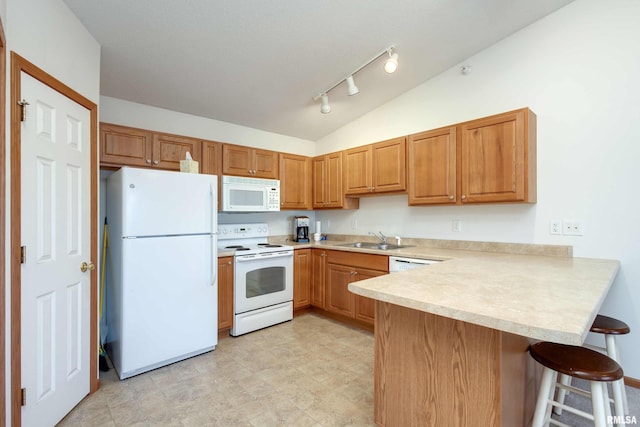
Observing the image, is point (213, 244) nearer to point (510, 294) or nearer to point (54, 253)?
point (54, 253)

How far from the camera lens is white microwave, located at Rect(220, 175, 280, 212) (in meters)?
3.18

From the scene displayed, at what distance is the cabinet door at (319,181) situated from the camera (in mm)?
3963

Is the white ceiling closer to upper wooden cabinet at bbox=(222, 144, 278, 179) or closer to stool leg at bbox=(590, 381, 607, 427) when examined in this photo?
upper wooden cabinet at bbox=(222, 144, 278, 179)

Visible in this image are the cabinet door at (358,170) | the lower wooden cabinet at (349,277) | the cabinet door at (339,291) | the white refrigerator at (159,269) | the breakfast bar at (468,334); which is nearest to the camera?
the breakfast bar at (468,334)

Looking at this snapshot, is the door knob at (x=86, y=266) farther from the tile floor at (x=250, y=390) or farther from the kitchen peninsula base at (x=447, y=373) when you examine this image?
the kitchen peninsula base at (x=447, y=373)

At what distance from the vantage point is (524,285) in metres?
1.34

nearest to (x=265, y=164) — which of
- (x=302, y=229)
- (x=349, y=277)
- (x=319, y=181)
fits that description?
(x=319, y=181)

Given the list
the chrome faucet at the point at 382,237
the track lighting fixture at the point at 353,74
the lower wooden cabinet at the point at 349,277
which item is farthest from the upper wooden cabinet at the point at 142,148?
the chrome faucet at the point at 382,237

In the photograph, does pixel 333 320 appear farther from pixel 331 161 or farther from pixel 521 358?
pixel 521 358

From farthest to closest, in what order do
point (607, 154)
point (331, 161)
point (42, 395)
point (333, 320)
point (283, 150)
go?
point (283, 150)
point (331, 161)
point (333, 320)
point (607, 154)
point (42, 395)

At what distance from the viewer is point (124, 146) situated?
8.79 ft

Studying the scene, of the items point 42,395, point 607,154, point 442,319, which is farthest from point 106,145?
point 607,154

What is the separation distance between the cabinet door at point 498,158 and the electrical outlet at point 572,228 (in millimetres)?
331

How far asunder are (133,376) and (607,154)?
397 centimetres
